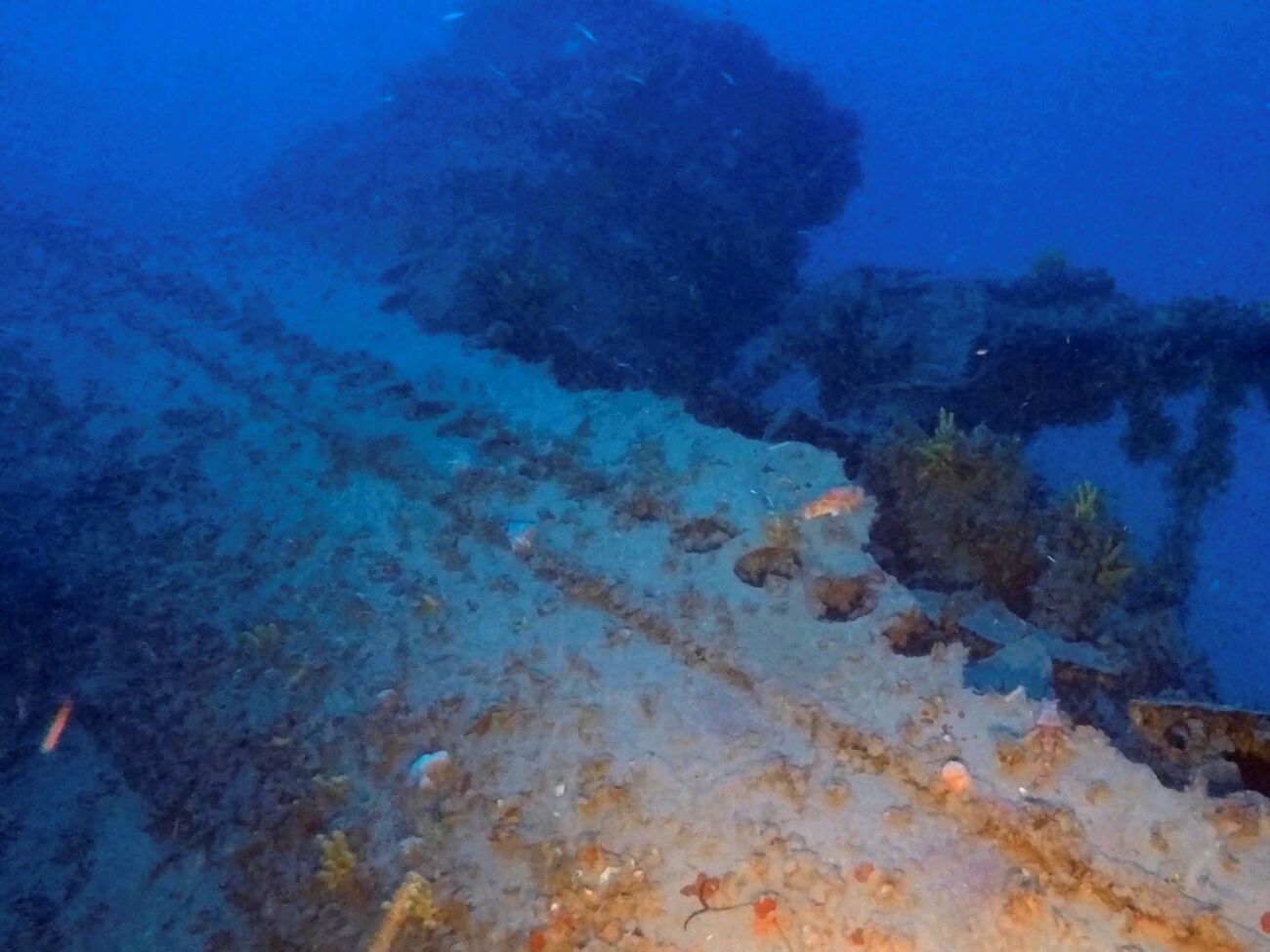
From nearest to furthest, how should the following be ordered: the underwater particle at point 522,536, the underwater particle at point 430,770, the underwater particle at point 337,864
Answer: the underwater particle at point 337,864 → the underwater particle at point 430,770 → the underwater particle at point 522,536

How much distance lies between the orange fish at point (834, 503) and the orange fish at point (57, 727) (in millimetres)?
5519

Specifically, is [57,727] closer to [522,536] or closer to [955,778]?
[522,536]

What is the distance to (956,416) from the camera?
916cm

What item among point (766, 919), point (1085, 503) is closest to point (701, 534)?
point (766, 919)

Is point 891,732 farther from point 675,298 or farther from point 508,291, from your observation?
point 675,298

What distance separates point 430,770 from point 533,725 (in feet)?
1.99

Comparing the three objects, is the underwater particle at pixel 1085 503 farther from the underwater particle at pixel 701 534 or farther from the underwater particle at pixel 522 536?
the underwater particle at pixel 522 536

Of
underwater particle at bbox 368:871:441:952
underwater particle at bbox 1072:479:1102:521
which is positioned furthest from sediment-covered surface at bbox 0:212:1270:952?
underwater particle at bbox 1072:479:1102:521

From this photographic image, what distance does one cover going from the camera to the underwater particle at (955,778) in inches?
139

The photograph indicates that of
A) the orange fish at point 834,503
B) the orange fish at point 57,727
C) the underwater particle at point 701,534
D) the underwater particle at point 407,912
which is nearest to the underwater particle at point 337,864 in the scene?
the underwater particle at point 407,912

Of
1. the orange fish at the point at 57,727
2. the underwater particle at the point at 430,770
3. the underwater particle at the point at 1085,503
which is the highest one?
the underwater particle at the point at 1085,503

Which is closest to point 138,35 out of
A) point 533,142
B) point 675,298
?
point 533,142

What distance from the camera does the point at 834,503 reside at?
5.42 meters

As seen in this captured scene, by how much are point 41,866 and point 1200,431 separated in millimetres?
11154
